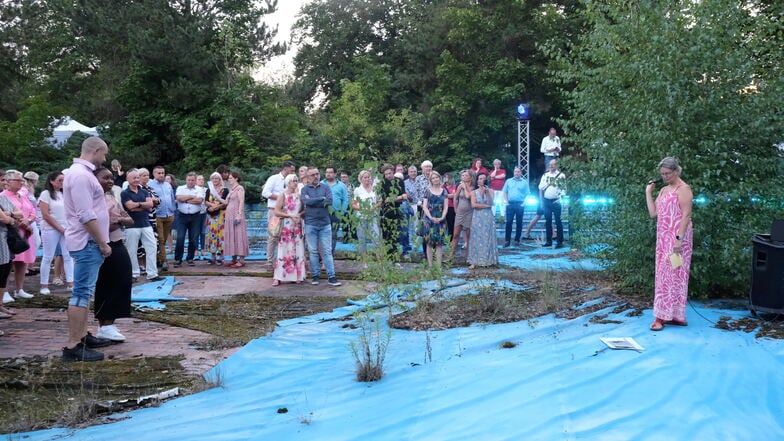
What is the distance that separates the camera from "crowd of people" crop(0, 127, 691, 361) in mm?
5820

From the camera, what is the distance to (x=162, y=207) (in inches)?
470

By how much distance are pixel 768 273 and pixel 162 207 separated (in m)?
9.60

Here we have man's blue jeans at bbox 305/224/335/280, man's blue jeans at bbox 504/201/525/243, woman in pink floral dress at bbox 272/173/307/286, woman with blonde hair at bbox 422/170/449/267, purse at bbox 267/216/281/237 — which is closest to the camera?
man's blue jeans at bbox 305/224/335/280

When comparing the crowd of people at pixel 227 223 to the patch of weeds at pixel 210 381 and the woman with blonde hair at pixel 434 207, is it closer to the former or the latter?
the woman with blonde hair at pixel 434 207

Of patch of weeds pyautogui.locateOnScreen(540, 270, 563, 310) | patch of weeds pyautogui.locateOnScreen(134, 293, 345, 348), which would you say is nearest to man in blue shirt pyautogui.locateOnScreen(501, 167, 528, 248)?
patch of weeds pyautogui.locateOnScreen(540, 270, 563, 310)

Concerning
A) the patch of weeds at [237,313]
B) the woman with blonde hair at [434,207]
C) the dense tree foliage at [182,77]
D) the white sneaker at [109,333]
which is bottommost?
the patch of weeds at [237,313]

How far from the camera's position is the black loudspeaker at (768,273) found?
251 inches

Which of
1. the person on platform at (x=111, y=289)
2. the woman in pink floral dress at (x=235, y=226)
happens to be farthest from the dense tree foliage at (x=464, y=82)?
the person on platform at (x=111, y=289)

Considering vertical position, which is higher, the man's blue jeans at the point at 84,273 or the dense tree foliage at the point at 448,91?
the dense tree foliage at the point at 448,91

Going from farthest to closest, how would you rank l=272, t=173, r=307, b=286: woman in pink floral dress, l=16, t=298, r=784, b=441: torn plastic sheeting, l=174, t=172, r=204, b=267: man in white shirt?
1. l=174, t=172, r=204, b=267: man in white shirt
2. l=272, t=173, r=307, b=286: woman in pink floral dress
3. l=16, t=298, r=784, b=441: torn plastic sheeting

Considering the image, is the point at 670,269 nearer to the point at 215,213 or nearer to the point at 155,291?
the point at 155,291

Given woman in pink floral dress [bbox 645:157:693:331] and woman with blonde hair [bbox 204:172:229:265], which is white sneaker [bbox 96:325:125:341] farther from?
woman with blonde hair [bbox 204:172:229:265]

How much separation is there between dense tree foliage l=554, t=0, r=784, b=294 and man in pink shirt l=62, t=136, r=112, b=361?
5.51 metres

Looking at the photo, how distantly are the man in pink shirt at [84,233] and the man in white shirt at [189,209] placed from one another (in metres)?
6.06
